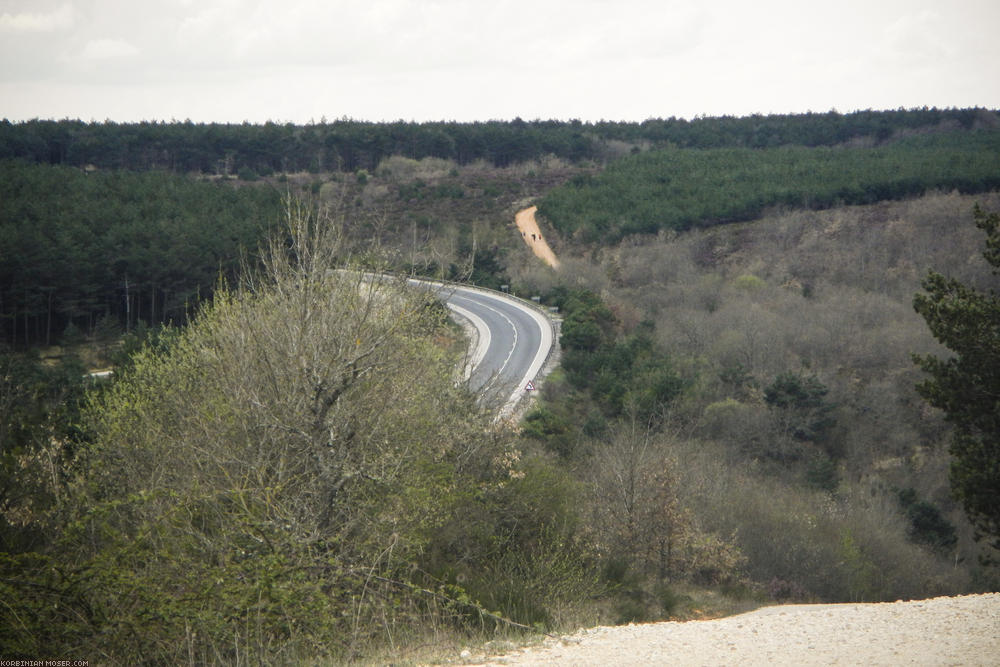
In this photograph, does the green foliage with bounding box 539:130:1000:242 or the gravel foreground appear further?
the green foliage with bounding box 539:130:1000:242

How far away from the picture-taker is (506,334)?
3866 cm

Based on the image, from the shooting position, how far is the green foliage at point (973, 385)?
16859mm

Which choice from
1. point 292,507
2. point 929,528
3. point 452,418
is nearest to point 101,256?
point 452,418

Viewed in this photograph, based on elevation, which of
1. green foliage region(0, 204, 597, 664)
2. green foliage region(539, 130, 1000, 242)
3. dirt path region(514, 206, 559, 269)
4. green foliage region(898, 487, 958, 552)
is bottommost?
green foliage region(898, 487, 958, 552)

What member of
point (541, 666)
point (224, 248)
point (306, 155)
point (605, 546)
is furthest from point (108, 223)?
point (306, 155)

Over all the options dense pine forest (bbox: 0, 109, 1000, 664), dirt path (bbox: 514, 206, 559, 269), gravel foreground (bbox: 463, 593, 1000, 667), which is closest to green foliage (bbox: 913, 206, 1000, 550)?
dense pine forest (bbox: 0, 109, 1000, 664)

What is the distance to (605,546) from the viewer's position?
53.6 ft

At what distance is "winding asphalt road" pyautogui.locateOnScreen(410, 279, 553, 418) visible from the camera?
31.6 metres

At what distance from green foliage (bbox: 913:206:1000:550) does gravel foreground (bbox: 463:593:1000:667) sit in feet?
24.1

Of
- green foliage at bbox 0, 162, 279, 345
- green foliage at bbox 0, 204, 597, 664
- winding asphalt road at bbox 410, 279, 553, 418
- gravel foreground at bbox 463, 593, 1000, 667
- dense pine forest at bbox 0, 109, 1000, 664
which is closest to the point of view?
green foliage at bbox 0, 204, 597, 664

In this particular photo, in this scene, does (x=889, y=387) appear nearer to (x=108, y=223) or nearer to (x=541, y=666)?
(x=541, y=666)

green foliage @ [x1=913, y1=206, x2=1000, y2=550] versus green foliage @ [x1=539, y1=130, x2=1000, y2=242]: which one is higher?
green foliage @ [x1=539, y1=130, x2=1000, y2=242]

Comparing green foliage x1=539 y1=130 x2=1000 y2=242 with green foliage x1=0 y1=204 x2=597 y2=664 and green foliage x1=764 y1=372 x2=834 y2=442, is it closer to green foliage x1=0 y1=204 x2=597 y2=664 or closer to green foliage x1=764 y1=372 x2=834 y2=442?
green foliage x1=764 y1=372 x2=834 y2=442

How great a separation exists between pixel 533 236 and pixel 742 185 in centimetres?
2011
